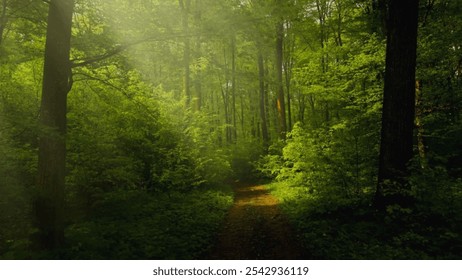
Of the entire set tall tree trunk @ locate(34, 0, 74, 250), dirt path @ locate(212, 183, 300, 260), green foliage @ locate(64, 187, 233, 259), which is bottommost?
dirt path @ locate(212, 183, 300, 260)

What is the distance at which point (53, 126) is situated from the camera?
519 centimetres

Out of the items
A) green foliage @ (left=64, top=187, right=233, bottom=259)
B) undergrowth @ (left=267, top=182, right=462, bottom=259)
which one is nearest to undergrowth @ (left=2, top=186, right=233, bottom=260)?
green foliage @ (left=64, top=187, right=233, bottom=259)

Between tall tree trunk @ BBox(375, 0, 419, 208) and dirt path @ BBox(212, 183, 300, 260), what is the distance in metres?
2.28

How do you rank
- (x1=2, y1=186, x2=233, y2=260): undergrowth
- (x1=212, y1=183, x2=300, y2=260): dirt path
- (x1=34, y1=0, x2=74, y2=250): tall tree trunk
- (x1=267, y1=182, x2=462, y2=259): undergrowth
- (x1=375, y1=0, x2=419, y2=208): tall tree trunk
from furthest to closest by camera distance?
(x1=375, y1=0, x2=419, y2=208): tall tree trunk < (x1=212, y1=183, x2=300, y2=260): dirt path < (x1=2, y1=186, x2=233, y2=260): undergrowth < (x1=34, y1=0, x2=74, y2=250): tall tree trunk < (x1=267, y1=182, x2=462, y2=259): undergrowth

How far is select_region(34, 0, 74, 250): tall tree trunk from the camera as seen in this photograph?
5.16 meters

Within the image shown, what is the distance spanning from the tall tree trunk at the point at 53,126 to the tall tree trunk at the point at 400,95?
6183 millimetres

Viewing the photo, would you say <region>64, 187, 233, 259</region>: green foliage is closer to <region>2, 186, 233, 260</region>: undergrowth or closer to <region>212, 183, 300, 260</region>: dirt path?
<region>2, 186, 233, 260</region>: undergrowth

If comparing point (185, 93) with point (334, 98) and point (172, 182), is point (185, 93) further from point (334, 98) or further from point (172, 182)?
point (334, 98)

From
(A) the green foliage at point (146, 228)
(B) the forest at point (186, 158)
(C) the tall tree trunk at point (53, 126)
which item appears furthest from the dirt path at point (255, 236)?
(C) the tall tree trunk at point (53, 126)

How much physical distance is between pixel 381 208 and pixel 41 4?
8.14 metres

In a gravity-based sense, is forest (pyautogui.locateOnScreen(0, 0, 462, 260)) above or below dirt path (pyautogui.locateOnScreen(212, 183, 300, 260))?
above

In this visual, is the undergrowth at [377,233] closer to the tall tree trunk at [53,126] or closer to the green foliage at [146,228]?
the green foliage at [146,228]

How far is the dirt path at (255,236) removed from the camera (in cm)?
557
